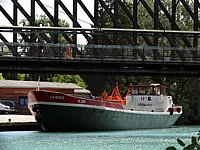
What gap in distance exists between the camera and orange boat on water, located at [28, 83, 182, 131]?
58281 millimetres

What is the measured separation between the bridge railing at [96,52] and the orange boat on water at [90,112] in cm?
1045

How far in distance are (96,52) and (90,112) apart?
46.4 ft

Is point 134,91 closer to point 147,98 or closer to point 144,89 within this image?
point 144,89

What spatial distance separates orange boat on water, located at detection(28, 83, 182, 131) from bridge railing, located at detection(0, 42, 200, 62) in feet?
34.3

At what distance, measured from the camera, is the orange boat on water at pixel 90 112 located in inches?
2295

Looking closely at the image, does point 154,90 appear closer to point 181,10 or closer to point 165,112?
point 165,112

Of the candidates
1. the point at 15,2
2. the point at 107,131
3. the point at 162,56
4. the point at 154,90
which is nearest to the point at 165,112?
the point at 154,90

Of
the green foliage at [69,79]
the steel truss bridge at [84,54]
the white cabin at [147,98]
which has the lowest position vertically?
the white cabin at [147,98]

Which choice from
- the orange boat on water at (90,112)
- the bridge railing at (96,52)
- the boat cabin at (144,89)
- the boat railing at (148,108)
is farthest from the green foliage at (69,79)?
the bridge railing at (96,52)

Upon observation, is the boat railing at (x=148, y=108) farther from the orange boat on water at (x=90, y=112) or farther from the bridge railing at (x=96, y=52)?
the bridge railing at (x=96, y=52)

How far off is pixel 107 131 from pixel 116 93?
1525cm

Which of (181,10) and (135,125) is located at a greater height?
(181,10)

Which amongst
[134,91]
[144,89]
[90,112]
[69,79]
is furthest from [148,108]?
[69,79]

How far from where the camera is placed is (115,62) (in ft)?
147
